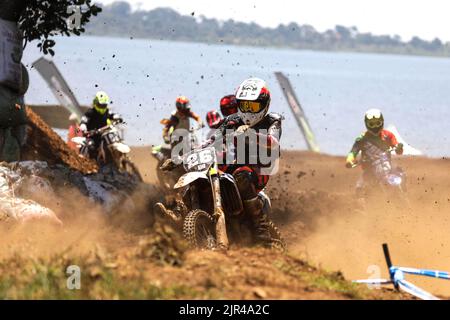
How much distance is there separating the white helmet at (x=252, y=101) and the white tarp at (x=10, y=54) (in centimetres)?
530

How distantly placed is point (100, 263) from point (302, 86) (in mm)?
88161

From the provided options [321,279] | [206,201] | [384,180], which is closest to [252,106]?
[206,201]

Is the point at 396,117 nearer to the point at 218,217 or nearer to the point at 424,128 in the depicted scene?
the point at 424,128

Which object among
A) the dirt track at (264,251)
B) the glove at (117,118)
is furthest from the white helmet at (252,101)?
the glove at (117,118)

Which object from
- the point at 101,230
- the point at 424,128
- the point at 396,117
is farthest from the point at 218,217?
the point at 396,117

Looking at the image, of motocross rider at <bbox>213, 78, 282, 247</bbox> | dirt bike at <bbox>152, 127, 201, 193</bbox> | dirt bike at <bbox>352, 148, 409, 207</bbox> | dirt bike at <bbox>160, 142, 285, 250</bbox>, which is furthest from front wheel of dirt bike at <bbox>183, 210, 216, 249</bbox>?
dirt bike at <bbox>152, 127, 201, 193</bbox>

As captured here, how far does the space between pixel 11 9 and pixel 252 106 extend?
221 inches

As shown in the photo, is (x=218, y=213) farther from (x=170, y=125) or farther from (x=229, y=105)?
(x=170, y=125)

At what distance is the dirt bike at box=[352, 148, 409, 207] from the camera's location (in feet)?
48.5

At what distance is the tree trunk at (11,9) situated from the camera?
45.6ft

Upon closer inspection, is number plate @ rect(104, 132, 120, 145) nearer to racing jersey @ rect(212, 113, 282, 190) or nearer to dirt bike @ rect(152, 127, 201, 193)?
dirt bike @ rect(152, 127, 201, 193)

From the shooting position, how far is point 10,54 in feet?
46.2
